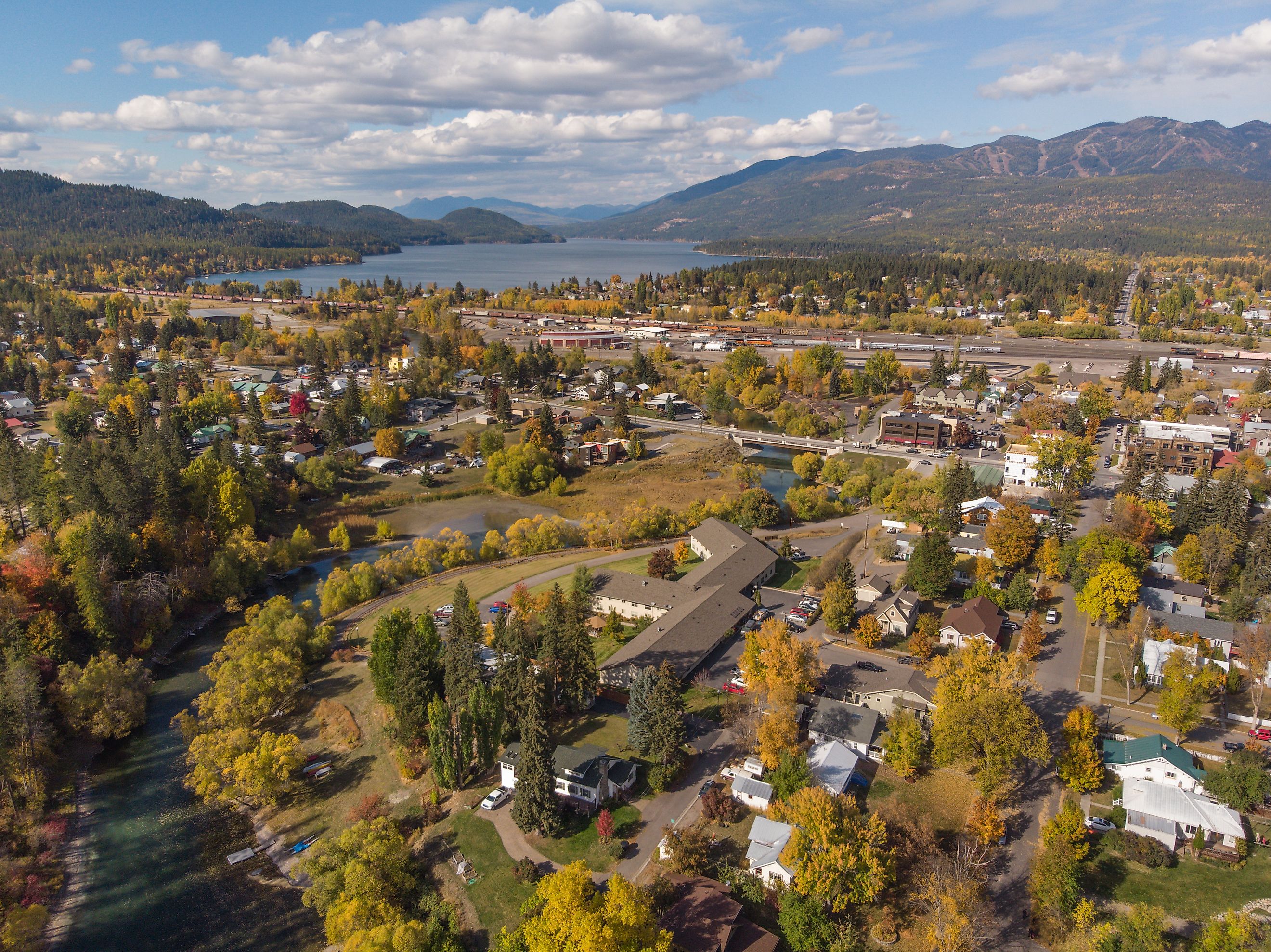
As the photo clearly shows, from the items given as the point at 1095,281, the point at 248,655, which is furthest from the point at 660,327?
the point at 248,655

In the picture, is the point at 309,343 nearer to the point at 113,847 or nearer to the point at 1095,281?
the point at 113,847

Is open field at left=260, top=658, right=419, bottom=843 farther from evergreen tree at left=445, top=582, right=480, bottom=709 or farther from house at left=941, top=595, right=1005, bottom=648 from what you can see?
house at left=941, top=595, right=1005, bottom=648

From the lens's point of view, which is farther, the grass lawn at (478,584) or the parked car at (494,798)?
the grass lawn at (478,584)

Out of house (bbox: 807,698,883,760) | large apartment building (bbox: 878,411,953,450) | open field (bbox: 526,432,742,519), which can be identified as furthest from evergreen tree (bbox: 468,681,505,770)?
large apartment building (bbox: 878,411,953,450)

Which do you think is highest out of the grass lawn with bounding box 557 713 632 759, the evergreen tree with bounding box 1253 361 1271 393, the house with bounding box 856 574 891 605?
the evergreen tree with bounding box 1253 361 1271 393

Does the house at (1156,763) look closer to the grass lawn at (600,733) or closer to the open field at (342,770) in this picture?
the grass lawn at (600,733)

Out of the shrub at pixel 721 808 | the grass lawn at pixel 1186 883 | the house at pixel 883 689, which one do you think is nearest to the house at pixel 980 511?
the house at pixel 883 689

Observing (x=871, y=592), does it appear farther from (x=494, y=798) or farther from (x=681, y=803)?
(x=494, y=798)

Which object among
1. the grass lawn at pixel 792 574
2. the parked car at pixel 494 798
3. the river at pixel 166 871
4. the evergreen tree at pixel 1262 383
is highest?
the evergreen tree at pixel 1262 383
